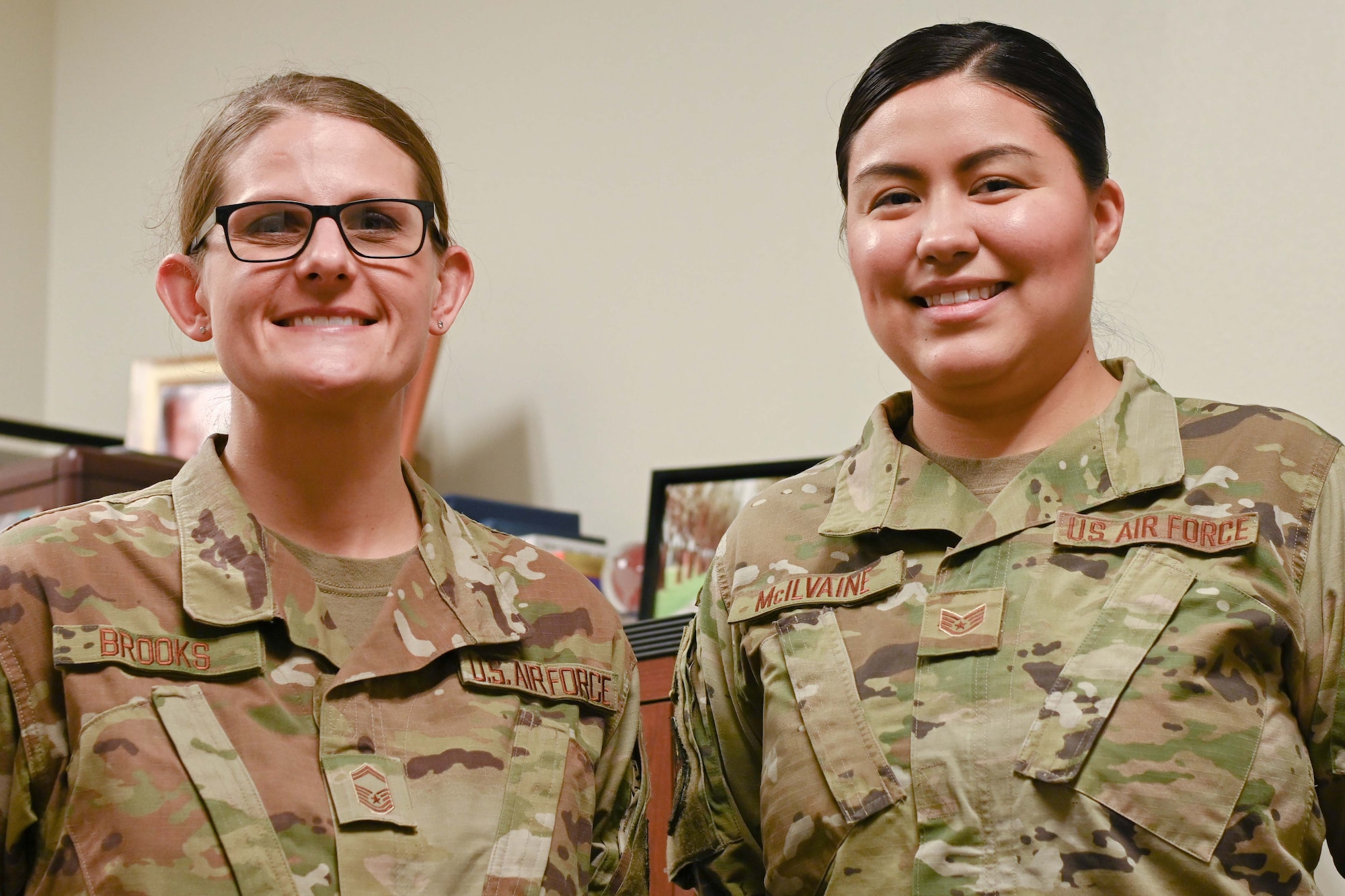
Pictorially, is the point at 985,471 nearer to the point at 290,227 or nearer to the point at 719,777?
the point at 719,777

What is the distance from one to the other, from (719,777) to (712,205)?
5.22 ft

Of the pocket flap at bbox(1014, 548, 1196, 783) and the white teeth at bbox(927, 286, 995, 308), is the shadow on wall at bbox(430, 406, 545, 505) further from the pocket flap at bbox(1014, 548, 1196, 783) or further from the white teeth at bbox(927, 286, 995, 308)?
the pocket flap at bbox(1014, 548, 1196, 783)

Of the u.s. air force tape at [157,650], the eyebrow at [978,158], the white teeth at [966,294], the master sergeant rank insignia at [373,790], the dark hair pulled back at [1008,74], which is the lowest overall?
the master sergeant rank insignia at [373,790]

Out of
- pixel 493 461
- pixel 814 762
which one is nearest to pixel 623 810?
pixel 814 762

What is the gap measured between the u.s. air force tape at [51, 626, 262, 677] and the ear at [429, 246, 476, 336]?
395mm

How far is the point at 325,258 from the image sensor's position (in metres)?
1.39

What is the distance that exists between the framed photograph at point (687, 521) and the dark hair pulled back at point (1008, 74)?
3.80 ft

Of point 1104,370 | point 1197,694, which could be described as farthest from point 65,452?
point 1197,694

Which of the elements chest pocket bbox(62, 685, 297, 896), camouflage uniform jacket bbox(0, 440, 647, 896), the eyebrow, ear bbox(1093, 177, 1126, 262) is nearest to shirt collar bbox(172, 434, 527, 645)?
camouflage uniform jacket bbox(0, 440, 647, 896)

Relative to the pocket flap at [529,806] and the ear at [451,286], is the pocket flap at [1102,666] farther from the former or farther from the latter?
the ear at [451,286]

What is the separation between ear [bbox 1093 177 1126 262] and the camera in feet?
4.89

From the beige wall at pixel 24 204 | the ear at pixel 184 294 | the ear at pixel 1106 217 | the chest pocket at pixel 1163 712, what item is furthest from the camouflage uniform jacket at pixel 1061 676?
the beige wall at pixel 24 204

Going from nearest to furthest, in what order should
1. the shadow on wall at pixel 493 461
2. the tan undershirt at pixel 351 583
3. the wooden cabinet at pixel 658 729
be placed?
the tan undershirt at pixel 351 583
the wooden cabinet at pixel 658 729
the shadow on wall at pixel 493 461

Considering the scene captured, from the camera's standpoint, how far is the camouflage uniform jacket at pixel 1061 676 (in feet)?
4.15
